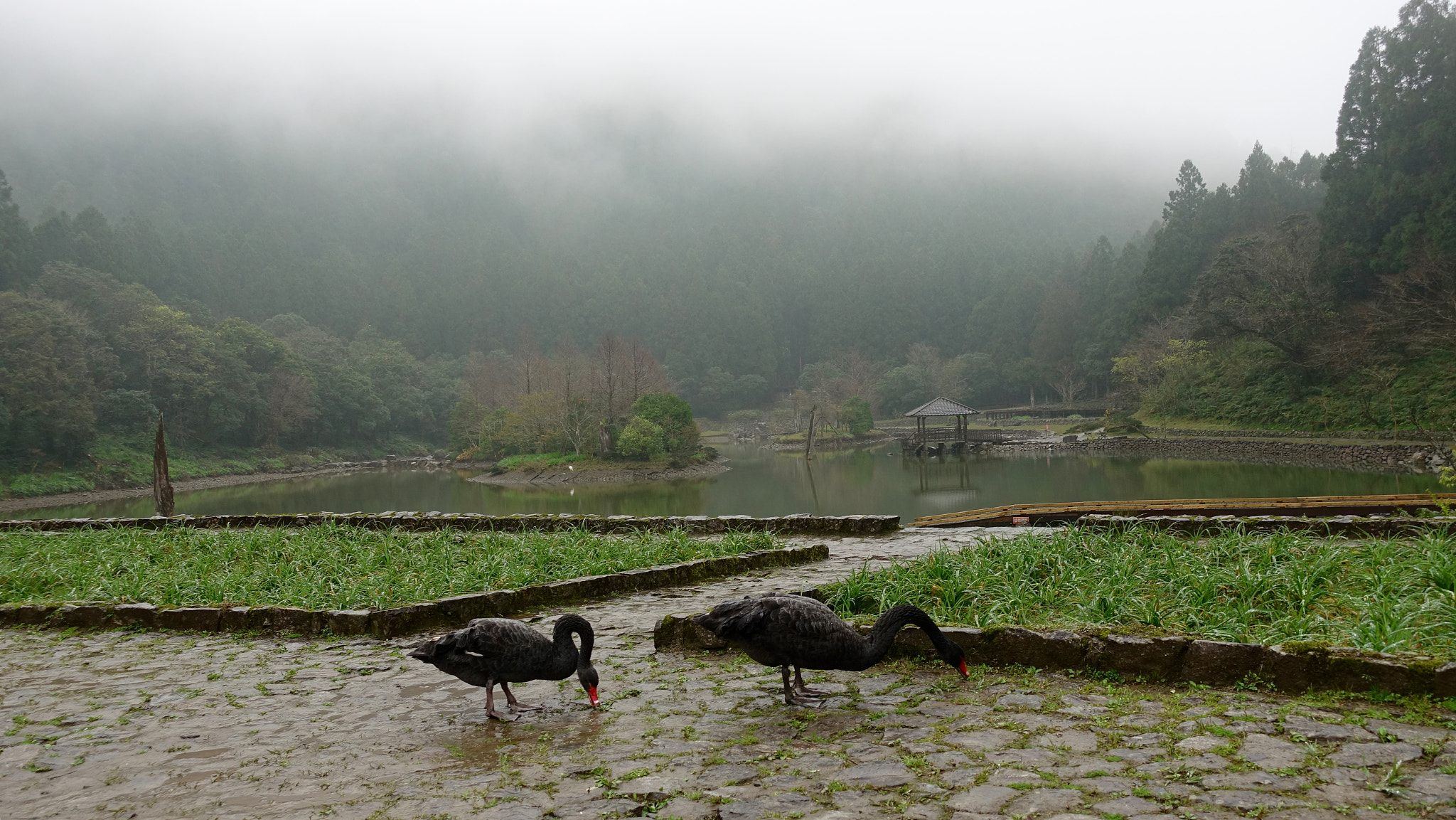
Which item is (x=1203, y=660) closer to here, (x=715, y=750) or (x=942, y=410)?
(x=715, y=750)

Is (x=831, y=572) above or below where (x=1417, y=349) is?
below

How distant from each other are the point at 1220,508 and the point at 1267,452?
2926 centimetres

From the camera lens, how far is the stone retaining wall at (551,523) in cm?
1227

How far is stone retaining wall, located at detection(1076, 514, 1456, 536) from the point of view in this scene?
8422 mm

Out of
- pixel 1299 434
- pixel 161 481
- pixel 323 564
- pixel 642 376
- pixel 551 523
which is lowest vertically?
pixel 1299 434

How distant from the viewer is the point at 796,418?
78.2 m

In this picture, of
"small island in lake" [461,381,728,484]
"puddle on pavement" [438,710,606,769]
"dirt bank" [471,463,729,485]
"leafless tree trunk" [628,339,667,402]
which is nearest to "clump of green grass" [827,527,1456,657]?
"puddle on pavement" [438,710,606,769]

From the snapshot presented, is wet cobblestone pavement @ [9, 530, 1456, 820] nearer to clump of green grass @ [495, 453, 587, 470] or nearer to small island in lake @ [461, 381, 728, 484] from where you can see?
small island in lake @ [461, 381, 728, 484]

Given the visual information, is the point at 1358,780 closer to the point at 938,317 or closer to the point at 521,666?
the point at 521,666

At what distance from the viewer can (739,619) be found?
4508mm

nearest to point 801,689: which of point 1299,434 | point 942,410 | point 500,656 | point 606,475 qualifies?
point 500,656

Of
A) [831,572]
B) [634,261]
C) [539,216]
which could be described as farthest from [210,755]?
[539,216]

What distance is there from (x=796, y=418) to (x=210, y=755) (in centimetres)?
7458

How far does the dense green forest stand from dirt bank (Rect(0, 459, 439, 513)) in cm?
309
